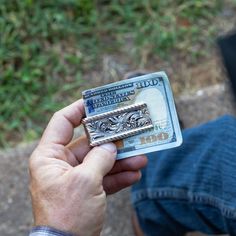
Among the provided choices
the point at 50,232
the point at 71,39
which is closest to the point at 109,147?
the point at 50,232

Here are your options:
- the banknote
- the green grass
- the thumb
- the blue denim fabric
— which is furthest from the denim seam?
the green grass

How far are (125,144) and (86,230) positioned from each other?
0.22m

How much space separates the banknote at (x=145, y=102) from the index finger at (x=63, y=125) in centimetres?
4

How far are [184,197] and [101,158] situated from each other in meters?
0.35

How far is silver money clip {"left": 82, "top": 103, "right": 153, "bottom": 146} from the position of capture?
1199 millimetres

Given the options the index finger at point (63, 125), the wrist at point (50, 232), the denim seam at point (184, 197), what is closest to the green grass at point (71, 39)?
the denim seam at point (184, 197)

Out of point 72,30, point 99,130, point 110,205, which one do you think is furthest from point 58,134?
point 72,30

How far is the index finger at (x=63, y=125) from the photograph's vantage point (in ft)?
4.03

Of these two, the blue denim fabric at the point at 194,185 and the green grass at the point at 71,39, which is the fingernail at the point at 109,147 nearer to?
the blue denim fabric at the point at 194,185

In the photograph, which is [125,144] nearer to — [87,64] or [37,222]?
[37,222]

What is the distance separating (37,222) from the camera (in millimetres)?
1112

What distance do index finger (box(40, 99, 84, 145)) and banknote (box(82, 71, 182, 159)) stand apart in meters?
0.04

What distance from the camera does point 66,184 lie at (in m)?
1.10

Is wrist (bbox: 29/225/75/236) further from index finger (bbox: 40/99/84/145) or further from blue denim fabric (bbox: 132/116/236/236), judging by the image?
blue denim fabric (bbox: 132/116/236/236)
